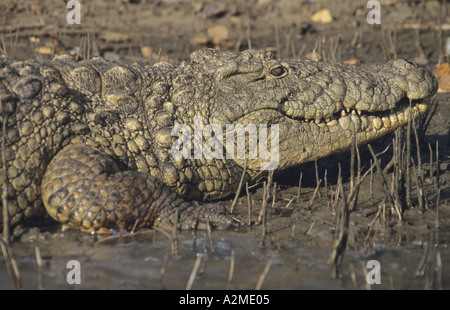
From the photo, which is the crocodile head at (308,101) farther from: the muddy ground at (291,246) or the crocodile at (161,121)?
the muddy ground at (291,246)

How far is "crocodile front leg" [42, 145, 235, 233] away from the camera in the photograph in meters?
3.54

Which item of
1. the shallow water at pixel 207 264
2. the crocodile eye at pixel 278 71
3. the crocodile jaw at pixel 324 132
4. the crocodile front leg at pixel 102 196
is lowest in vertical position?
the shallow water at pixel 207 264

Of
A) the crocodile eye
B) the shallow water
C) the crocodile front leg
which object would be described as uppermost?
the crocodile eye

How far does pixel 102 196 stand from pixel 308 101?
1675mm

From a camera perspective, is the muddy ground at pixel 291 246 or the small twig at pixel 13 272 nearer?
the small twig at pixel 13 272

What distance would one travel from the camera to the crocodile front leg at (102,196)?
354cm

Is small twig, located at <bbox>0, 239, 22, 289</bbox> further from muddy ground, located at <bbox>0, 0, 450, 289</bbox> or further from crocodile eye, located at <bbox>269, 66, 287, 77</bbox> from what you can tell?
crocodile eye, located at <bbox>269, 66, 287, 77</bbox>

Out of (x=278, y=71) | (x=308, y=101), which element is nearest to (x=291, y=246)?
(x=308, y=101)

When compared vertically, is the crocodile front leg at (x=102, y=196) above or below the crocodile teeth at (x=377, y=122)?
below

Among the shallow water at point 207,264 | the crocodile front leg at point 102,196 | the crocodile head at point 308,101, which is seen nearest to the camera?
the shallow water at point 207,264

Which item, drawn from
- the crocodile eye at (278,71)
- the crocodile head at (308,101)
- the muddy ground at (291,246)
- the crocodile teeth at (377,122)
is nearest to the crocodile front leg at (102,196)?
the muddy ground at (291,246)

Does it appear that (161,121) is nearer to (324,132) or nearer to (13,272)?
(324,132)

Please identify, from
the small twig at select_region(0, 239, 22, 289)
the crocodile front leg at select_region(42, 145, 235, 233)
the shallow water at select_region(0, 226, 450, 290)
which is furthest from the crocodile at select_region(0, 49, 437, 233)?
Answer: the small twig at select_region(0, 239, 22, 289)

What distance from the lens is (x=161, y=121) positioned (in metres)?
4.02
